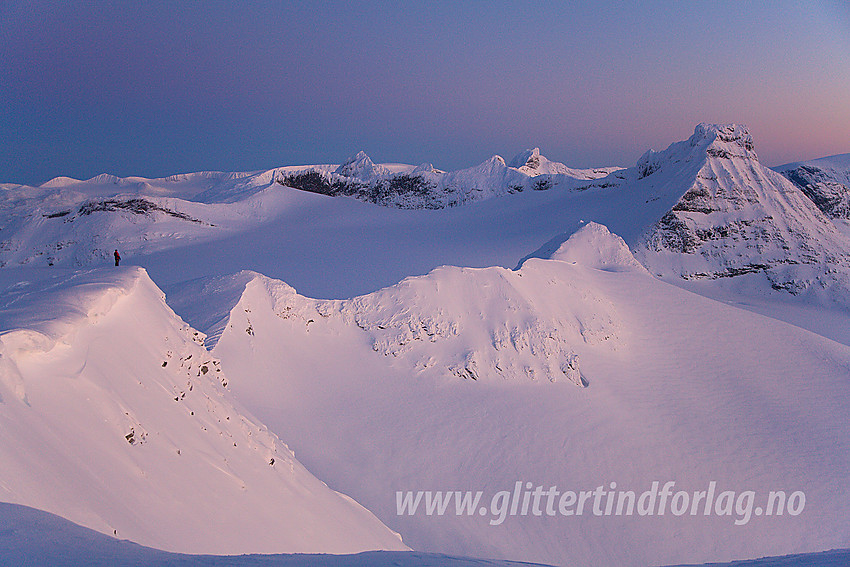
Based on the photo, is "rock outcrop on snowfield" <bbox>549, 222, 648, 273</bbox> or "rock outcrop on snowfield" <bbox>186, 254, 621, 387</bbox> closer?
"rock outcrop on snowfield" <bbox>186, 254, 621, 387</bbox>

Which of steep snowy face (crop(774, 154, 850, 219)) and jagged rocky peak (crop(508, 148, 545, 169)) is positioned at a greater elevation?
jagged rocky peak (crop(508, 148, 545, 169))

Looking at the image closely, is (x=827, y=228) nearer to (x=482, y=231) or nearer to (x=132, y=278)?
(x=482, y=231)

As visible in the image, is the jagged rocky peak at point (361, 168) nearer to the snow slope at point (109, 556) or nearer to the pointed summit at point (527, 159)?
the pointed summit at point (527, 159)

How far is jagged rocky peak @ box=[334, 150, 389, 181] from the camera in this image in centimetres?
5747

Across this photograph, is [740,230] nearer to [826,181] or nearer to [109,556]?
[826,181]

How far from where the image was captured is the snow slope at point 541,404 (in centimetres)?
984

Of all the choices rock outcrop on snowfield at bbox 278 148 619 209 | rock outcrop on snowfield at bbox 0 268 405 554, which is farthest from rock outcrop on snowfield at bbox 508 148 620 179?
rock outcrop on snowfield at bbox 0 268 405 554

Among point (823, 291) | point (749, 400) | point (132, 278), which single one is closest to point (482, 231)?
point (823, 291)

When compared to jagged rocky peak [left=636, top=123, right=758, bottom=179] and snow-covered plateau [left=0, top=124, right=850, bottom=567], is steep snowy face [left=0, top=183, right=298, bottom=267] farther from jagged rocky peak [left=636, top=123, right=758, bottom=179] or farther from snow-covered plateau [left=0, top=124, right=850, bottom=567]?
jagged rocky peak [left=636, top=123, right=758, bottom=179]

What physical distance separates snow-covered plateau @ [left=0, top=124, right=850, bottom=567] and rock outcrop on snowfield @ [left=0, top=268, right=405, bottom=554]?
3cm

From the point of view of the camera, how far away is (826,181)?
51.3 metres

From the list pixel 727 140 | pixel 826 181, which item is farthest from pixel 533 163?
pixel 727 140

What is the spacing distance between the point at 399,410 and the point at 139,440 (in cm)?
695

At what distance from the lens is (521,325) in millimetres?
14242
